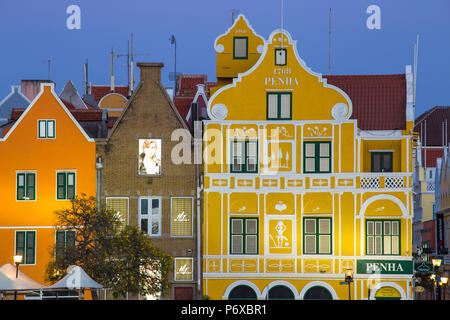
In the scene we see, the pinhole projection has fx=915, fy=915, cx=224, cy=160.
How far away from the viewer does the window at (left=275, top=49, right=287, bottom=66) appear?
51.2 m

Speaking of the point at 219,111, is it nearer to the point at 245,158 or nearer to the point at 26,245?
the point at 245,158

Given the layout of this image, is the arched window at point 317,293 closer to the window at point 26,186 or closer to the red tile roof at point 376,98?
the red tile roof at point 376,98

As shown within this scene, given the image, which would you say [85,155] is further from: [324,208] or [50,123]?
[324,208]

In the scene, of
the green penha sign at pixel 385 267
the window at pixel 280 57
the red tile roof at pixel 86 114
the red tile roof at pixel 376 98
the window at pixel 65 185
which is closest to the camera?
the green penha sign at pixel 385 267

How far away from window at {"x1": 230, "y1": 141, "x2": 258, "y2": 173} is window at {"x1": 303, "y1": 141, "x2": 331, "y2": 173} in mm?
2771

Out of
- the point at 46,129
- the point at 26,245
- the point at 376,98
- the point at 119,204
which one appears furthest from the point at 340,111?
A: the point at 26,245

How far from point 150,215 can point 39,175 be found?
21.8 ft

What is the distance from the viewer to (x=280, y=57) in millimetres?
51219

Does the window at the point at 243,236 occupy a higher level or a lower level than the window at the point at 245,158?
lower

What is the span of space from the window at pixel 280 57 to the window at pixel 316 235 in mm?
8829

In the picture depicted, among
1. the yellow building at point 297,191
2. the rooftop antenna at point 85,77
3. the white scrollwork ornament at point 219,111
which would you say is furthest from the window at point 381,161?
the rooftop antenna at point 85,77

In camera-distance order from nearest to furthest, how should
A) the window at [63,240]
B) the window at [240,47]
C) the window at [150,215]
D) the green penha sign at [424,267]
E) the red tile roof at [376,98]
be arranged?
the window at [63,240]
the green penha sign at [424,267]
the window at [150,215]
the red tile roof at [376,98]
the window at [240,47]

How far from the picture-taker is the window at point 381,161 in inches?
2014
